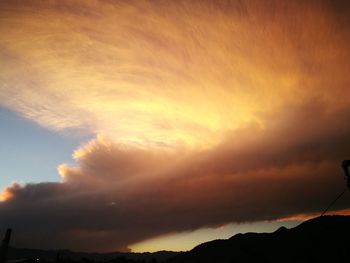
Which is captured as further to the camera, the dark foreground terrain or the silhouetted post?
the dark foreground terrain

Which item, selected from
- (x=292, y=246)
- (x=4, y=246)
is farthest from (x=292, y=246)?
(x=4, y=246)

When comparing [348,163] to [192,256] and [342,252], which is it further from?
[192,256]

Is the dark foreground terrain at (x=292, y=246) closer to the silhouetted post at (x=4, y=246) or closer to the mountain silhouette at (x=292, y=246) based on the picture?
the mountain silhouette at (x=292, y=246)

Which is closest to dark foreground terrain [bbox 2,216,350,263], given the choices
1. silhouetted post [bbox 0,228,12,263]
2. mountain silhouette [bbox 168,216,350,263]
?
mountain silhouette [bbox 168,216,350,263]

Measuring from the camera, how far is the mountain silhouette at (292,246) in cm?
6244

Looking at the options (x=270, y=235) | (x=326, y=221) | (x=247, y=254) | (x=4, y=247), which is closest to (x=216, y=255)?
(x=247, y=254)

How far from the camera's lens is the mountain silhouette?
62.4 m

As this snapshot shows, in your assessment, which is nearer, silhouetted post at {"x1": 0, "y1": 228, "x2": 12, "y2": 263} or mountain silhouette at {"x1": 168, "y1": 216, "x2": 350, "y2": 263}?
silhouetted post at {"x1": 0, "y1": 228, "x2": 12, "y2": 263}

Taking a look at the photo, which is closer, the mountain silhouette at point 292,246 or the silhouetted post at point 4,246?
the silhouetted post at point 4,246

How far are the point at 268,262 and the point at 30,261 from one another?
46456mm

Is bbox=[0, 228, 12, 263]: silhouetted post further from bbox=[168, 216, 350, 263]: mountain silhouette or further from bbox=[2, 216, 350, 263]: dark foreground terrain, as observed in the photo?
bbox=[168, 216, 350, 263]: mountain silhouette

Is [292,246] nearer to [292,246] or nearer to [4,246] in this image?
[292,246]

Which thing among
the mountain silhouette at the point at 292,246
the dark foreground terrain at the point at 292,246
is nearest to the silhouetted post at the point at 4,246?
the dark foreground terrain at the point at 292,246

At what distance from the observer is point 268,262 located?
6644cm
